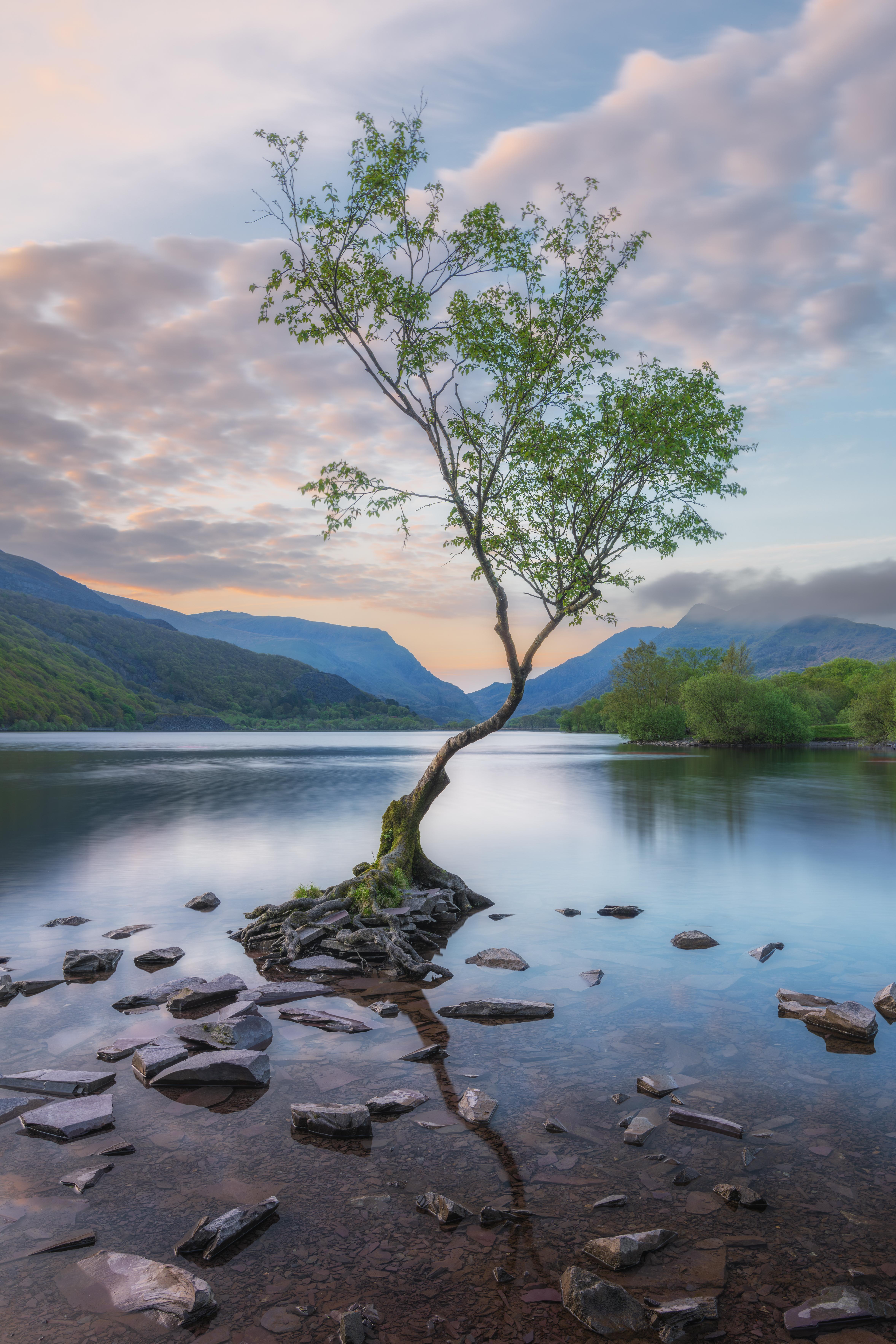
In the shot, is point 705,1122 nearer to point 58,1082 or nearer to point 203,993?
point 58,1082

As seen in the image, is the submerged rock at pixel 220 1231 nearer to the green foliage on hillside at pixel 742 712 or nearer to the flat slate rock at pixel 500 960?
the flat slate rock at pixel 500 960

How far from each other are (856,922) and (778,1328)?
16457 millimetres

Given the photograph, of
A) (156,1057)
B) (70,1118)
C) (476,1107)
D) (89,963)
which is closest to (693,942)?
(476,1107)

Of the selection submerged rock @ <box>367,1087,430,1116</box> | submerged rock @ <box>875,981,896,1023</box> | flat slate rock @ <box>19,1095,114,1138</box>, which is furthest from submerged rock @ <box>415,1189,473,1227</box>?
submerged rock @ <box>875,981,896,1023</box>

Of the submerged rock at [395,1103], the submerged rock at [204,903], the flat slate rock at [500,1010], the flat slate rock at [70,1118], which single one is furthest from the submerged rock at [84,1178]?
the submerged rock at [204,903]

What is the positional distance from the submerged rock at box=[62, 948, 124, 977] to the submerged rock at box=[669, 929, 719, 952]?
12.4 meters

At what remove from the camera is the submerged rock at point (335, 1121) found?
26.9 feet

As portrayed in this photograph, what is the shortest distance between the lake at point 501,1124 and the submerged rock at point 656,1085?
5.7 inches

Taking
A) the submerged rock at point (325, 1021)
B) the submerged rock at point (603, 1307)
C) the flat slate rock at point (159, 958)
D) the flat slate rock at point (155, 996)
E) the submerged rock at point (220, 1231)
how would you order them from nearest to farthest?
the submerged rock at point (603, 1307)
the submerged rock at point (220, 1231)
the submerged rock at point (325, 1021)
the flat slate rock at point (155, 996)
the flat slate rock at point (159, 958)

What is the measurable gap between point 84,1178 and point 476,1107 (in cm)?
426

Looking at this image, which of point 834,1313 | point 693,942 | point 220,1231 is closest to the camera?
point 834,1313

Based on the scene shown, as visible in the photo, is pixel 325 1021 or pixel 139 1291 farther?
pixel 325 1021

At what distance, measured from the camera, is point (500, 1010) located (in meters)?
12.2

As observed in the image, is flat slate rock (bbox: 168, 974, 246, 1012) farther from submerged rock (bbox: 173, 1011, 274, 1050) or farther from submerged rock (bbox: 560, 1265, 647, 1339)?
submerged rock (bbox: 560, 1265, 647, 1339)
